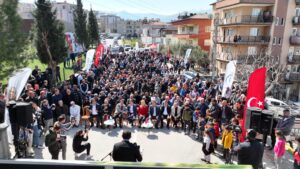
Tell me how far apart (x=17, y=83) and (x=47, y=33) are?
13.2 metres

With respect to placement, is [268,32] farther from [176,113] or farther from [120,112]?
[120,112]

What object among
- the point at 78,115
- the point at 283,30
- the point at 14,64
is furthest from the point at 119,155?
the point at 283,30

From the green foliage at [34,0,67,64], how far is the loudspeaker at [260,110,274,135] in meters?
19.2

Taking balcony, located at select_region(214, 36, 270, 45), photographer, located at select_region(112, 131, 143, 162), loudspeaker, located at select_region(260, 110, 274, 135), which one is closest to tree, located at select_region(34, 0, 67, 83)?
photographer, located at select_region(112, 131, 143, 162)

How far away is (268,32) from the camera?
3503 centimetres

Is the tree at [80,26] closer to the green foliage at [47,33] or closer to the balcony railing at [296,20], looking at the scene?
the green foliage at [47,33]

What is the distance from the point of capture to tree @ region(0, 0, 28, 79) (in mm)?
8766

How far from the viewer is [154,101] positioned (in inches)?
513

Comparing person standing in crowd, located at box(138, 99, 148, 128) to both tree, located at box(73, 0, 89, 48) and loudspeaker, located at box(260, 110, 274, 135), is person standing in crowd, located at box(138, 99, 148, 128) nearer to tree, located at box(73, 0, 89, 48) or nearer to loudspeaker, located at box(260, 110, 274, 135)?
loudspeaker, located at box(260, 110, 274, 135)

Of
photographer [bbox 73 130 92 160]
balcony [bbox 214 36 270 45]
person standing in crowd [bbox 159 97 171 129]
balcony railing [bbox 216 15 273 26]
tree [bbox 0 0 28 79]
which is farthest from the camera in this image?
balcony [bbox 214 36 270 45]

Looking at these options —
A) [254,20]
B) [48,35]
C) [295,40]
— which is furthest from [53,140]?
[295,40]

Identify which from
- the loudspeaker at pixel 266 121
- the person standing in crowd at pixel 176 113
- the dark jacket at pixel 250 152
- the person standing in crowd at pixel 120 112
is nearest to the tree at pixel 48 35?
the person standing in crowd at pixel 120 112

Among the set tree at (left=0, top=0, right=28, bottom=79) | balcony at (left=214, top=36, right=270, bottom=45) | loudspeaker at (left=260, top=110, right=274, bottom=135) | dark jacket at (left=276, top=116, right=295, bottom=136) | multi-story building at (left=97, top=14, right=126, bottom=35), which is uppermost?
multi-story building at (left=97, top=14, right=126, bottom=35)

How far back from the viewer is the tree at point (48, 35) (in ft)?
72.0
